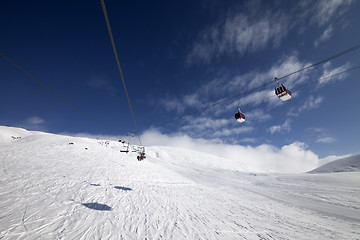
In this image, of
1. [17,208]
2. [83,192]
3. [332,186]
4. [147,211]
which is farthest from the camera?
[332,186]

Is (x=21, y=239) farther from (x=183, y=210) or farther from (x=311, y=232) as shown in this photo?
(x=311, y=232)

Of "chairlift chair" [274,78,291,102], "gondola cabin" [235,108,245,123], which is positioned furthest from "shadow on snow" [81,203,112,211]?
"chairlift chair" [274,78,291,102]

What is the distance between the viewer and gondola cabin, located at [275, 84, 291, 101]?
666 cm

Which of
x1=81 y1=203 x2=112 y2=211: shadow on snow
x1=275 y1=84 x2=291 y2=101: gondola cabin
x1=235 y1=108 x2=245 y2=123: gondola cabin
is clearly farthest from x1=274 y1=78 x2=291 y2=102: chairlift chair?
x1=81 y1=203 x2=112 y2=211: shadow on snow

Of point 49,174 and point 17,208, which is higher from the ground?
Answer: point 49,174

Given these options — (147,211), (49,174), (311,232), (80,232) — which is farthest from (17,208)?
(311,232)

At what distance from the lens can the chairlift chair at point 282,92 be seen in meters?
6.67

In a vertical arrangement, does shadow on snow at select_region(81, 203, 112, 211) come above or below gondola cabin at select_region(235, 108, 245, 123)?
below

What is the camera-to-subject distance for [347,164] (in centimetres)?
4503

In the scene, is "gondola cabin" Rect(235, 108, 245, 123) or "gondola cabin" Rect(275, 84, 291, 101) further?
"gondola cabin" Rect(235, 108, 245, 123)

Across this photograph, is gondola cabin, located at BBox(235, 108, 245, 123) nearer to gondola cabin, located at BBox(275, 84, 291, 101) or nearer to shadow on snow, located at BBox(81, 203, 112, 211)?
gondola cabin, located at BBox(275, 84, 291, 101)

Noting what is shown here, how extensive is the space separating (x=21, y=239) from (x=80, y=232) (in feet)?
7.53

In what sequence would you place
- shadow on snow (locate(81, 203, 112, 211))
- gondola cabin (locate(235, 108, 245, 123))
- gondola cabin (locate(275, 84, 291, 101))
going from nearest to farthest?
gondola cabin (locate(275, 84, 291, 101)) < gondola cabin (locate(235, 108, 245, 123)) < shadow on snow (locate(81, 203, 112, 211))

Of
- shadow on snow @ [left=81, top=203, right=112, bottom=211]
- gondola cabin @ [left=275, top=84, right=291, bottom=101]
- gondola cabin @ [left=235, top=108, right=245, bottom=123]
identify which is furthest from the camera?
shadow on snow @ [left=81, top=203, right=112, bottom=211]
